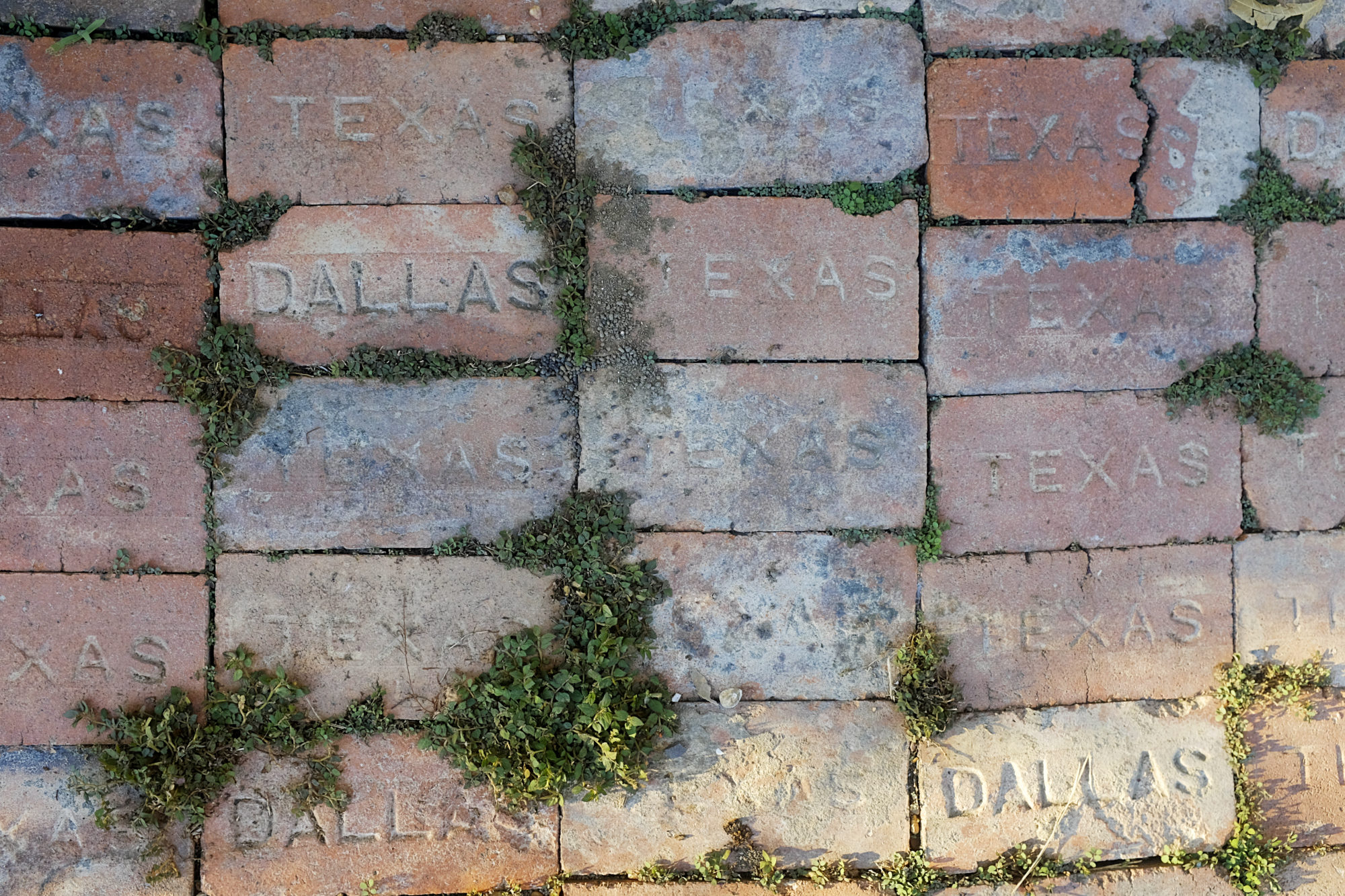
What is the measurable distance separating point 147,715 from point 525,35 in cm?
348

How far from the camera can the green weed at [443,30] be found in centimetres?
365

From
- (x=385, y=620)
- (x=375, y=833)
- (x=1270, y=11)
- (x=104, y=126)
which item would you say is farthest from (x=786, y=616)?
(x=104, y=126)

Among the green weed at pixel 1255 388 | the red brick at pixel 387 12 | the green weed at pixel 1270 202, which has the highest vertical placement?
the red brick at pixel 387 12

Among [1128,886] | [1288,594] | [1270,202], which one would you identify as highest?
[1270,202]

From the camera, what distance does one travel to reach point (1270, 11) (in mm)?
3676

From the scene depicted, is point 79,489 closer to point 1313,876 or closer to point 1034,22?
point 1034,22

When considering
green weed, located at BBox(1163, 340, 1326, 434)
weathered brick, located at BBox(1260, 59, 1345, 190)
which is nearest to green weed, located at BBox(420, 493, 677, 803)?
green weed, located at BBox(1163, 340, 1326, 434)

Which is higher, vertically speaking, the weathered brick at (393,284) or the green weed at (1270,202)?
the green weed at (1270,202)

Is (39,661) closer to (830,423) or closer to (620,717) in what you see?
(620,717)

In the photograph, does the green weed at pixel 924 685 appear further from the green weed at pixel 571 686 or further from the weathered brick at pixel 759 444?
the green weed at pixel 571 686

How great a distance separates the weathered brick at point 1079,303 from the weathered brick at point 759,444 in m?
0.34

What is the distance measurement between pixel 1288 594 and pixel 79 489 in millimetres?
5576

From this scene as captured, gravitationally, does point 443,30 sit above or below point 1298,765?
above

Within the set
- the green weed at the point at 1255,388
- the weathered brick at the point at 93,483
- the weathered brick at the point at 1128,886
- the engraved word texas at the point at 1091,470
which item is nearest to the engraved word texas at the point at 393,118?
the weathered brick at the point at 93,483
